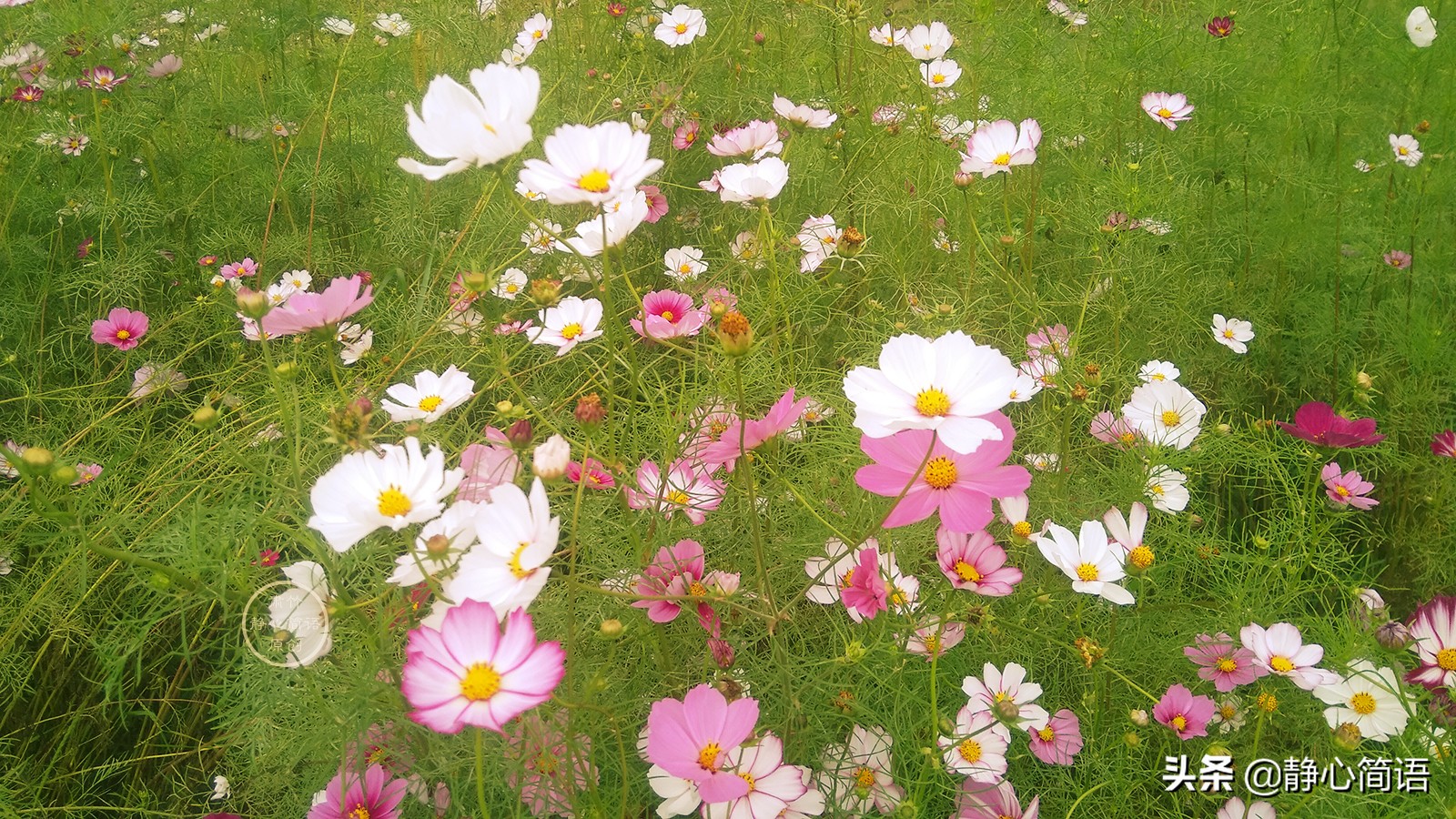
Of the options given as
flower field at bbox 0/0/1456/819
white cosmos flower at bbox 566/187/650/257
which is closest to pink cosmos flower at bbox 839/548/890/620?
flower field at bbox 0/0/1456/819

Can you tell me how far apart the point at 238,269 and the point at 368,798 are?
0.95 m

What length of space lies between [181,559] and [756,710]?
1.70 feet

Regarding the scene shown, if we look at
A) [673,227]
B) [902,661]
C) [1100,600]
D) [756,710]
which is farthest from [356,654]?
[673,227]

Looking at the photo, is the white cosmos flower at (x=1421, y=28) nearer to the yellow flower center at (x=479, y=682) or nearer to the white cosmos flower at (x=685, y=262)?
the white cosmos flower at (x=685, y=262)

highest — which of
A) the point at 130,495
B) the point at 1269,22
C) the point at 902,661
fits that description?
the point at 1269,22

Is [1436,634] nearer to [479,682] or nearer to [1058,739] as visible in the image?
[1058,739]

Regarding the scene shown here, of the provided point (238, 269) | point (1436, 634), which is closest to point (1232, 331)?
point (1436, 634)

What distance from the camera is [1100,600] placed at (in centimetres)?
94

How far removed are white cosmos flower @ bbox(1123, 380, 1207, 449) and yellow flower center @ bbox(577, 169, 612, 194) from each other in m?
0.69

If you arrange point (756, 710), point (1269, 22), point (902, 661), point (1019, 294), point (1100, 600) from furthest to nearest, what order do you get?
point (1269, 22), point (1019, 294), point (1100, 600), point (902, 661), point (756, 710)

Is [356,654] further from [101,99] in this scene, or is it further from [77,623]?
[101,99]

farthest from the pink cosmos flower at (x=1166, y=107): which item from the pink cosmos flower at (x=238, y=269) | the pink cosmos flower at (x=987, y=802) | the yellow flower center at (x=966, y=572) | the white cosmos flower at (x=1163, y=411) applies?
the pink cosmos flower at (x=238, y=269)

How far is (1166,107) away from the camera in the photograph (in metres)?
1.42

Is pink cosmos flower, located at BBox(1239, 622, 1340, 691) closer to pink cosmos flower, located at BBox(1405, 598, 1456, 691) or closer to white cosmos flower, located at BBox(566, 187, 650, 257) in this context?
pink cosmos flower, located at BBox(1405, 598, 1456, 691)
